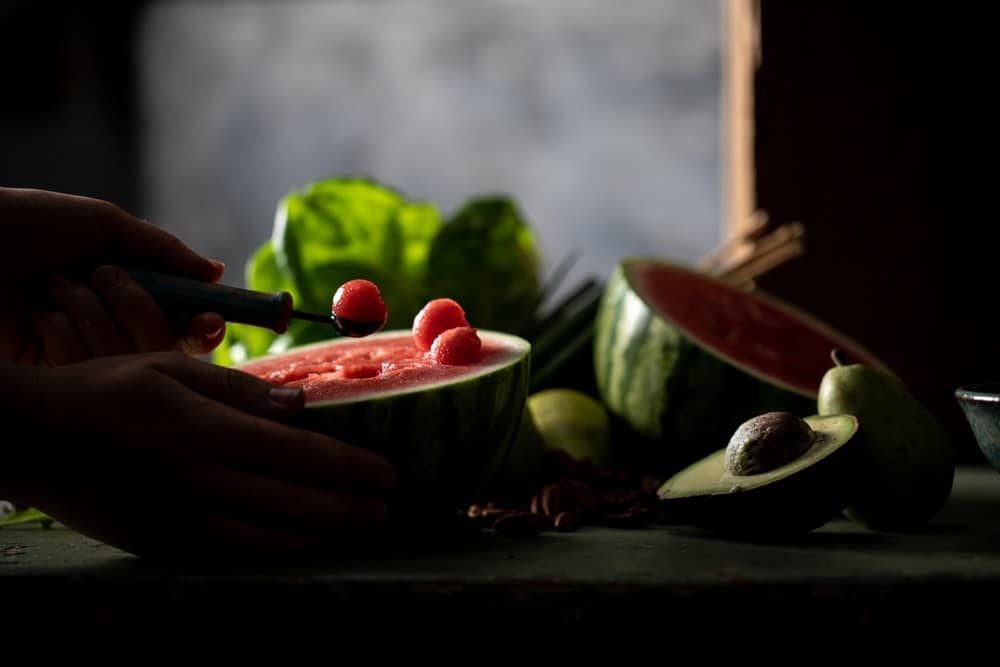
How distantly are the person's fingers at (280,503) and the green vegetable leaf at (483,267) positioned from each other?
139 cm

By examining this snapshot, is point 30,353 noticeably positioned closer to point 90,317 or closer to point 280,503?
point 90,317

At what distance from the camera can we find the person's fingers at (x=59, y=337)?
53.1 inches

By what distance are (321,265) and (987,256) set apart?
5.92 ft

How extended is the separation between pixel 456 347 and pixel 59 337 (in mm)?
524

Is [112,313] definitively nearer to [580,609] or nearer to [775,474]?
[580,609]

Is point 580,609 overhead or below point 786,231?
below

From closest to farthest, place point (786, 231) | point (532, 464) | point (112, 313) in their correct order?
point (112, 313)
point (532, 464)
point (786, 231)

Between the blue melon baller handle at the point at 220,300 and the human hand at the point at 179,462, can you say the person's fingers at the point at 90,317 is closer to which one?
the blue melon baller handle at the point at 220,300

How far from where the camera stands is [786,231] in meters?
2.45

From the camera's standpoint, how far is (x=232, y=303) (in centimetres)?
124

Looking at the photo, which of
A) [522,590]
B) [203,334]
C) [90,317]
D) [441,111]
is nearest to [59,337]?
[90,317]

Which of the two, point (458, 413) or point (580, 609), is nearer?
point (580, 609)

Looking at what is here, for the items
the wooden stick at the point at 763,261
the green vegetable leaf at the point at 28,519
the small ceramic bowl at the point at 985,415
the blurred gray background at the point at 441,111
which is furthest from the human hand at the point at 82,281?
the blurred gray background at the point at 441,111

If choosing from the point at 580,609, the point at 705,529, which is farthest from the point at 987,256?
the point at 580,609
